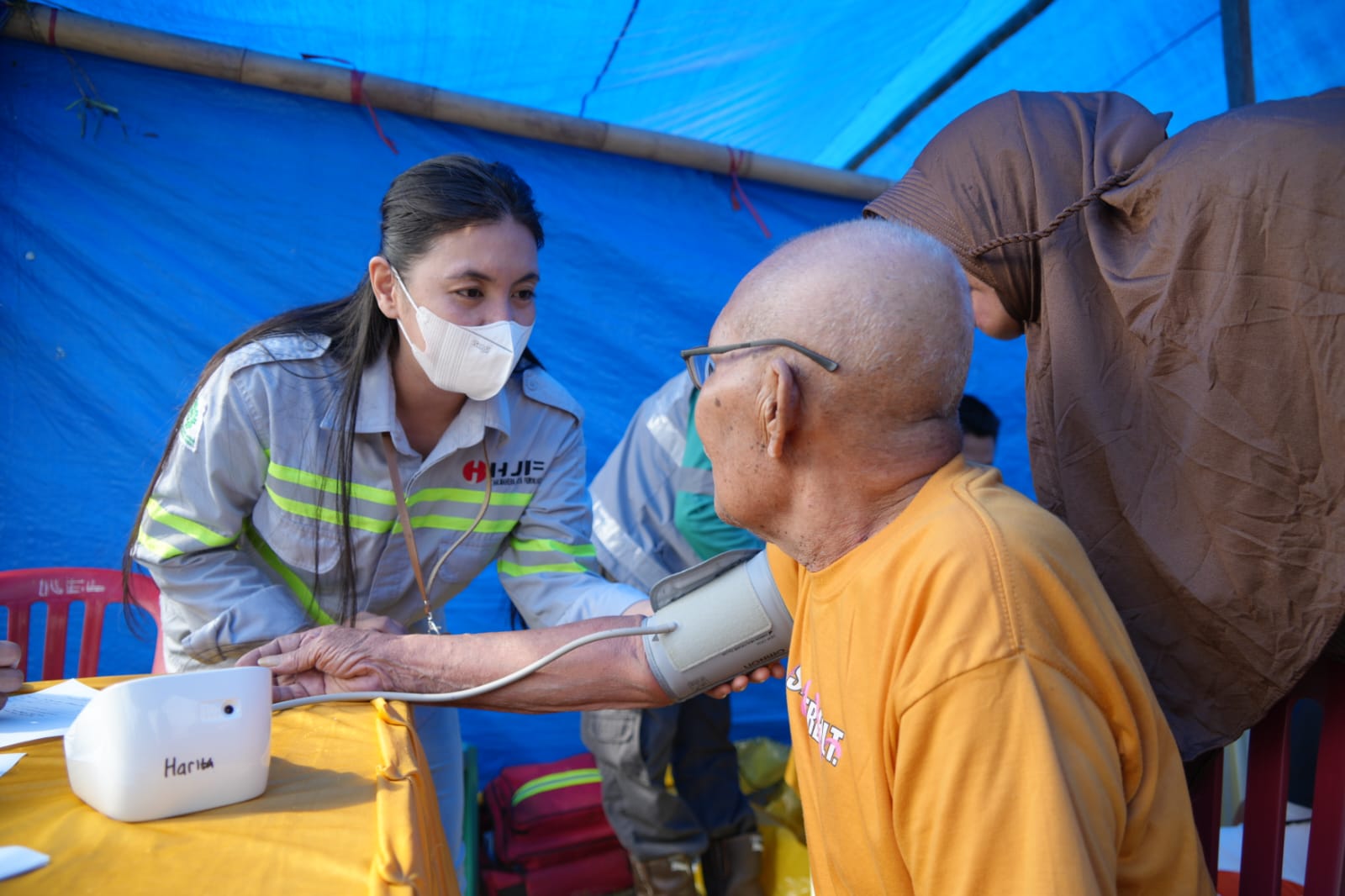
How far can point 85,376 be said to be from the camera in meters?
2.79

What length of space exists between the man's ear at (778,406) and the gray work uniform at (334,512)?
2.33ft

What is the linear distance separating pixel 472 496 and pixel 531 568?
0.20 meters

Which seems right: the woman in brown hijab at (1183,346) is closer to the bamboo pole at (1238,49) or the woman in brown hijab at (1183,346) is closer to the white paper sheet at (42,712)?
the white paper sheet at (42,712)

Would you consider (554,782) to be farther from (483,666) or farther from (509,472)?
(483,666)

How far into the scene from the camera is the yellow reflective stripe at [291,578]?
1789mm

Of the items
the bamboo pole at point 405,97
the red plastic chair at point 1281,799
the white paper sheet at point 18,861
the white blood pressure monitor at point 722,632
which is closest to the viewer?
the white paper sheet at point 18,861

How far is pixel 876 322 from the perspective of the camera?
0.95 meters

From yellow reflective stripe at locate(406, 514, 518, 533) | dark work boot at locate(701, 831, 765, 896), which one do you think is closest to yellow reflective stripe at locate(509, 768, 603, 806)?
dark work boot at locate(701, 831, 765, 896)

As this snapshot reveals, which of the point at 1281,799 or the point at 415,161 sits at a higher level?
the point at 415,161

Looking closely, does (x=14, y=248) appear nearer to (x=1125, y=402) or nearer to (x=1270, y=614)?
(x=1125, y=402)

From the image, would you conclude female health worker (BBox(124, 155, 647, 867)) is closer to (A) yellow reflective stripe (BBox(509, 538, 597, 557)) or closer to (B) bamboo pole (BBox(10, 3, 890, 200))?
(A) yellow reflective stripe (BBox(509, 538, 597, 557))

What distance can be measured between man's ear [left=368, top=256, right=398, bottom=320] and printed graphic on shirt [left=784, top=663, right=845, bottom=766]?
1.12 metres

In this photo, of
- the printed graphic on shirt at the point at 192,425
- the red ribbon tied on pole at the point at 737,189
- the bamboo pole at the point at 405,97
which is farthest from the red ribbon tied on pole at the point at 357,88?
the printed graphic on shirt at the point at 192,425

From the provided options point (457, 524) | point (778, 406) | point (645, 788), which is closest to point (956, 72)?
point (457, 524)
